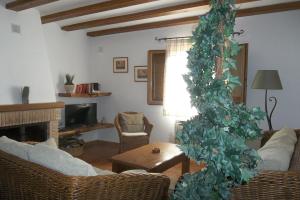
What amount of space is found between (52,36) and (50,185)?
12.9 ft

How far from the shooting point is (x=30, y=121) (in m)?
3.80

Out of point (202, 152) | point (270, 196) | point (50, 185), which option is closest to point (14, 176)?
point (50, 185)

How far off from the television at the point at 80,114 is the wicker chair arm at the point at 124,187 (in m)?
3.47

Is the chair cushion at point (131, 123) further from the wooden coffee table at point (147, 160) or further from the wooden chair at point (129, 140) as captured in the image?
the wooden coffee table at point (147, 160)

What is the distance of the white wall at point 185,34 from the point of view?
153 inches

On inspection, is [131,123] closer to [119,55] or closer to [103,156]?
[103,156]

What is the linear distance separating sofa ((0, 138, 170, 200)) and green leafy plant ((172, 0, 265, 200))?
639 mm

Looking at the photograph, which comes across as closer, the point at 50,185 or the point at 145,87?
the point at 50,185

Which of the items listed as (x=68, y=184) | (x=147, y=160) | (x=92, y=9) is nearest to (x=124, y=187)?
(x=68, y=184)

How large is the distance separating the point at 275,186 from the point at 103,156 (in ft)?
11.6

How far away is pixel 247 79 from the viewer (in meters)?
4.18

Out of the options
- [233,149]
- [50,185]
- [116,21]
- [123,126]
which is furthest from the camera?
[123,126]

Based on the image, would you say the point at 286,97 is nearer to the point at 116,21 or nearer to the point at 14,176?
the point at 116,21

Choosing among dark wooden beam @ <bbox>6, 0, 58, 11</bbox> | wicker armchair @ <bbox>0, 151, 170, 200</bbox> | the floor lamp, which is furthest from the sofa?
the floor lamp
